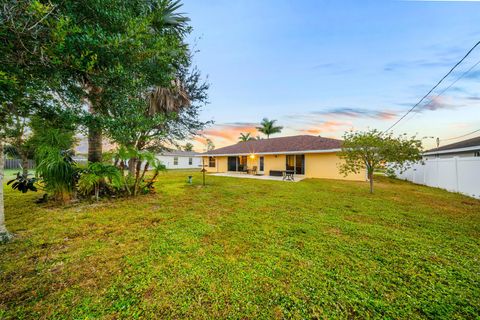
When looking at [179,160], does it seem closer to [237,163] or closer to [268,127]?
[237,163]

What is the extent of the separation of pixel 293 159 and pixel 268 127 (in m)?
16.5

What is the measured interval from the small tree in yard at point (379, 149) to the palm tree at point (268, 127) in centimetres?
2391

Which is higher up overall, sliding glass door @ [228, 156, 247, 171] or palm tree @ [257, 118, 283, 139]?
palm tree @ [257, 118, 283, 139]

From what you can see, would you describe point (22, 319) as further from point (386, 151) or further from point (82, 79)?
point (386, 151)

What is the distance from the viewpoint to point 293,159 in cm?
1692

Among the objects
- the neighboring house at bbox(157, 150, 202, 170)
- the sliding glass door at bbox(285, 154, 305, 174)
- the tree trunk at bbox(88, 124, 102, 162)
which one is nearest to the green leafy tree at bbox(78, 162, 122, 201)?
the tree trunk at bbox(88, 124, 102, 162)

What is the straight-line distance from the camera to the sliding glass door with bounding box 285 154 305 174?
16078 mm

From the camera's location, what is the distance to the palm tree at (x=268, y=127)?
32.1 meters

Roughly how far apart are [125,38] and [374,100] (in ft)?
51.9

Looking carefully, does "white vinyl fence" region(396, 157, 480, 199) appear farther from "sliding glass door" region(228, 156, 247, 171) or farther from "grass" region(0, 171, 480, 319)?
"sliding glass door" region(228, 156, 247, 171)

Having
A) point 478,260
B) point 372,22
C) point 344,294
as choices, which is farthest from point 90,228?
point 372,22

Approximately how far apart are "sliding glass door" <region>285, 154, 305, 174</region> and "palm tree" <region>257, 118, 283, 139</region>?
16438 millimetres

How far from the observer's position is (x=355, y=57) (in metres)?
9.96

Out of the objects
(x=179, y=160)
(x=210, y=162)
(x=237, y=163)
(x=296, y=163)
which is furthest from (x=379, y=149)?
(x=179, y=160)
